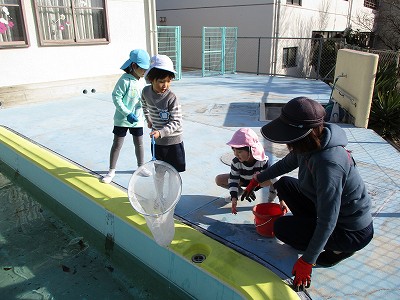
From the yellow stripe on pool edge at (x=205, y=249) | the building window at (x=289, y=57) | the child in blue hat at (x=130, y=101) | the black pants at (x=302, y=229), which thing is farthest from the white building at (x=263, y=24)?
the black pants at (x=302, y=229)

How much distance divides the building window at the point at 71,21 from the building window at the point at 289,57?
9.36 metres

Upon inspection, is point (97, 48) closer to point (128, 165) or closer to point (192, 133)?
point (192, 133)

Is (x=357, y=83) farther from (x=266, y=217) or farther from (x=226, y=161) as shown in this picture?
(x=266, y=217)

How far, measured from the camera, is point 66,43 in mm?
8406

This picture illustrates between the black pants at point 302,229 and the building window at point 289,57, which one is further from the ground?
the building window at point 289,57

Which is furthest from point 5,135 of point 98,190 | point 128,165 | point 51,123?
point 98,190

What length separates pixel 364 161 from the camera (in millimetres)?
4477

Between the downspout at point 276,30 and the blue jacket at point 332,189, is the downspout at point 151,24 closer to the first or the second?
the downspout at point 276,30

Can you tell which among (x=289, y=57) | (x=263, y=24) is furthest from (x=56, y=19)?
(x=289, y=57)

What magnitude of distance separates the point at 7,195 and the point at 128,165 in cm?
162

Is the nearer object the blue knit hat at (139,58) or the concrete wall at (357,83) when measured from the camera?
the blue knit hat at (139,58)

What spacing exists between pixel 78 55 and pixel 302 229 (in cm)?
803

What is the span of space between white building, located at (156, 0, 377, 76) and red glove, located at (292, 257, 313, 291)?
1207cm

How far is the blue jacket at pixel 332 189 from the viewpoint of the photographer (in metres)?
1.99
